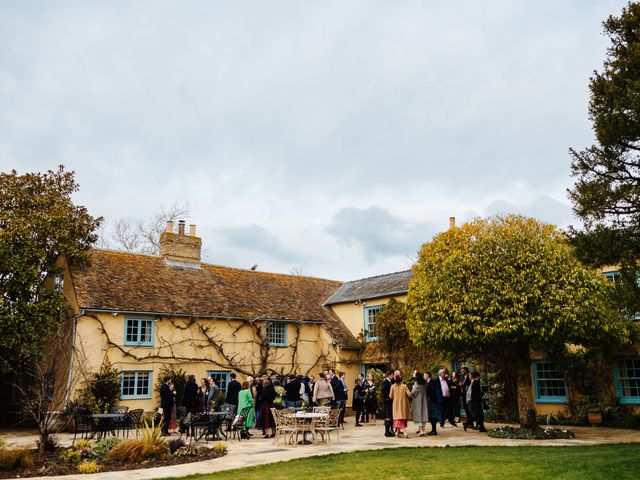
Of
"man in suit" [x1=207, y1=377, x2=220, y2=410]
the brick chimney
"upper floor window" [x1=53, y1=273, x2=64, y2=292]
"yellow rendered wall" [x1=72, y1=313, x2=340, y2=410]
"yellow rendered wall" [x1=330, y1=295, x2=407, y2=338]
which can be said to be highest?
the brick chimney

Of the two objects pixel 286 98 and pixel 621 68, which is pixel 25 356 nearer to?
pixel 286 98

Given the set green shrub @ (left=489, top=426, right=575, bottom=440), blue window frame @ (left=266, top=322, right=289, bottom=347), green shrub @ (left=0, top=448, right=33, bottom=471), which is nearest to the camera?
green shrub @ (left=0, top=448, right=33, bottom=471)

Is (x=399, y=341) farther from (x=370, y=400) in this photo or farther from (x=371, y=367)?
(x=370, y=400)

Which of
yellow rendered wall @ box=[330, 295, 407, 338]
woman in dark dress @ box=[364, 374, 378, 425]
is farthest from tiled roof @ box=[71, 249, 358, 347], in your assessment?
woman in dark dress @ box=[364, 374, 378, 425]

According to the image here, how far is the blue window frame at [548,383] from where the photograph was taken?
1916 cm

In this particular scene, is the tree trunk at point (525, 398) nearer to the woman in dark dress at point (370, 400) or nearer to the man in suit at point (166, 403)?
the woman in dark dress at point (370, 400)

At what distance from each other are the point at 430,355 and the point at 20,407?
16.2 meters

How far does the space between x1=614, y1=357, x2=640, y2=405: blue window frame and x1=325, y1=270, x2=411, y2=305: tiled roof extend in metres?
9.09

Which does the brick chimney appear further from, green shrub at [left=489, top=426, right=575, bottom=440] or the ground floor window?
green shrub at [left=489, top=426, right=575, bottom=440]

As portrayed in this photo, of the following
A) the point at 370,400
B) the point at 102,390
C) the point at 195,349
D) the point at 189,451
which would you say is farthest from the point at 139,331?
the point at 189,451

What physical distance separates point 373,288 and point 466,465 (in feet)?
56.6

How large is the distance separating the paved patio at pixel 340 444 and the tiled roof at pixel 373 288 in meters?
8.70

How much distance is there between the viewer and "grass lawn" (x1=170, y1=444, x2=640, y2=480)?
9484mm

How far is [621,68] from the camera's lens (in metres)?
9.98
